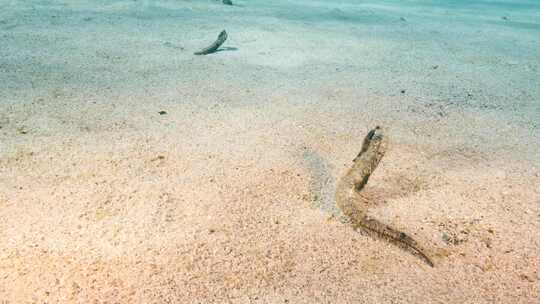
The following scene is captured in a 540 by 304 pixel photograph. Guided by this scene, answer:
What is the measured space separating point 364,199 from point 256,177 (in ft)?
2.84

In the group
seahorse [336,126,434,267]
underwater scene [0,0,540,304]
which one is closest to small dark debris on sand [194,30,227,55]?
underwater scene [0,0,540,304]

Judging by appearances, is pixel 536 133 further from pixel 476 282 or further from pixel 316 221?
pixel 316 221

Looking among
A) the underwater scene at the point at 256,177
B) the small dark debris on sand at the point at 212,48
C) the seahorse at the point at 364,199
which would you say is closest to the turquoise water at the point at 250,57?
the underwater scene at the point at 256,177

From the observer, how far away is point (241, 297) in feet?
6.93

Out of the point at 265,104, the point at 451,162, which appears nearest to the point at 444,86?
the point at 451,162

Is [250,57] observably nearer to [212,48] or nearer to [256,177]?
[212,48]

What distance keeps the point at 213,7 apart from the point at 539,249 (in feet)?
32.7

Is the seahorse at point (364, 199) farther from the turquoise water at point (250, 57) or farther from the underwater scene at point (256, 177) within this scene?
the turquoise water at point (250, 57)

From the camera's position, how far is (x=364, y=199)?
2.94 m

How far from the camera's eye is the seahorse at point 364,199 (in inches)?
99.3

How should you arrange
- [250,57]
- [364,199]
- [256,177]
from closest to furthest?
[364,199]
[256,177]
[250,57]

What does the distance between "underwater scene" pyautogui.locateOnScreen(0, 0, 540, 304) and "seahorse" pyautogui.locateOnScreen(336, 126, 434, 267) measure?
0.5 inches

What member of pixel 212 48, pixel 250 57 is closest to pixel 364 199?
pixel 250 57

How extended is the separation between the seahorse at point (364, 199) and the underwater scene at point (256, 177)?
0.04ft
